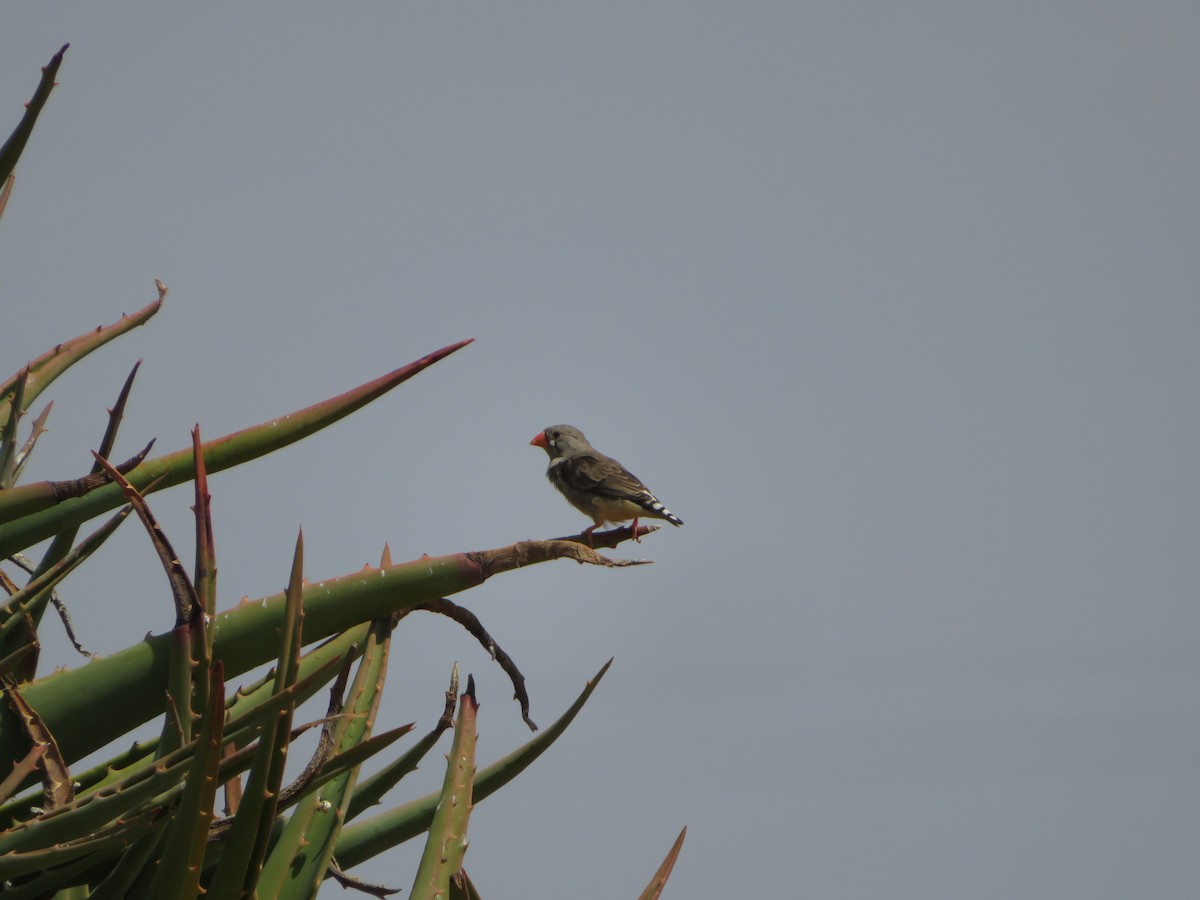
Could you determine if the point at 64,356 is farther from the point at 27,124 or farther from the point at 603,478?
the point at 603,478

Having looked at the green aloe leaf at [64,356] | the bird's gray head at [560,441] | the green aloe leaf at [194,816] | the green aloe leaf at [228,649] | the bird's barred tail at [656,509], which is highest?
the bird's gray head at [560,441]

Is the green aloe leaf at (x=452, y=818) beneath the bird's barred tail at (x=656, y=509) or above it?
beneath

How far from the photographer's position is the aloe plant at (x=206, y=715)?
6.91ft

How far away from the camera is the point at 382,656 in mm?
2863

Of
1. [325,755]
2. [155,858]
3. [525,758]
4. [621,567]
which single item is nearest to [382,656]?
[325,755]

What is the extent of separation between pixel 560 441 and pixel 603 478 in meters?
1.70

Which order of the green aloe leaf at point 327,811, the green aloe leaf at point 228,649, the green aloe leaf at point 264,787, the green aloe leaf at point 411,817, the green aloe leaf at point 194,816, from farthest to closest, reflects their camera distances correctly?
the green aloe leaf at point 411,817, the green aloe leaf at point 327,811, the green aloe leaf at point 228,649, the green aloe leaf at point 264,787, the green aloe leaf at point 194,816

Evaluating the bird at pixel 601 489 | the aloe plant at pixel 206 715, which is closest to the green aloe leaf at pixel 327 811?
the aloe plant at pixel 206 715

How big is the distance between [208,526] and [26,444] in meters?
1.17

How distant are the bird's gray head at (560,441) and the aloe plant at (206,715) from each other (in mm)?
8087

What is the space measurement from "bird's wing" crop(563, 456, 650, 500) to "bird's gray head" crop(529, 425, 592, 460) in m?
0.84

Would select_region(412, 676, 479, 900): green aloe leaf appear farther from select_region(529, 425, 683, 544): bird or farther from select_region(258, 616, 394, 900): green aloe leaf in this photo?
A: select_region(529, 425, 683, 544): bird

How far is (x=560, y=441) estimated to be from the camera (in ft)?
37.4

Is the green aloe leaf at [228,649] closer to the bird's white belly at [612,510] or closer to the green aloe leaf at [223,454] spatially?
the green aloe leaf at [223,454]
